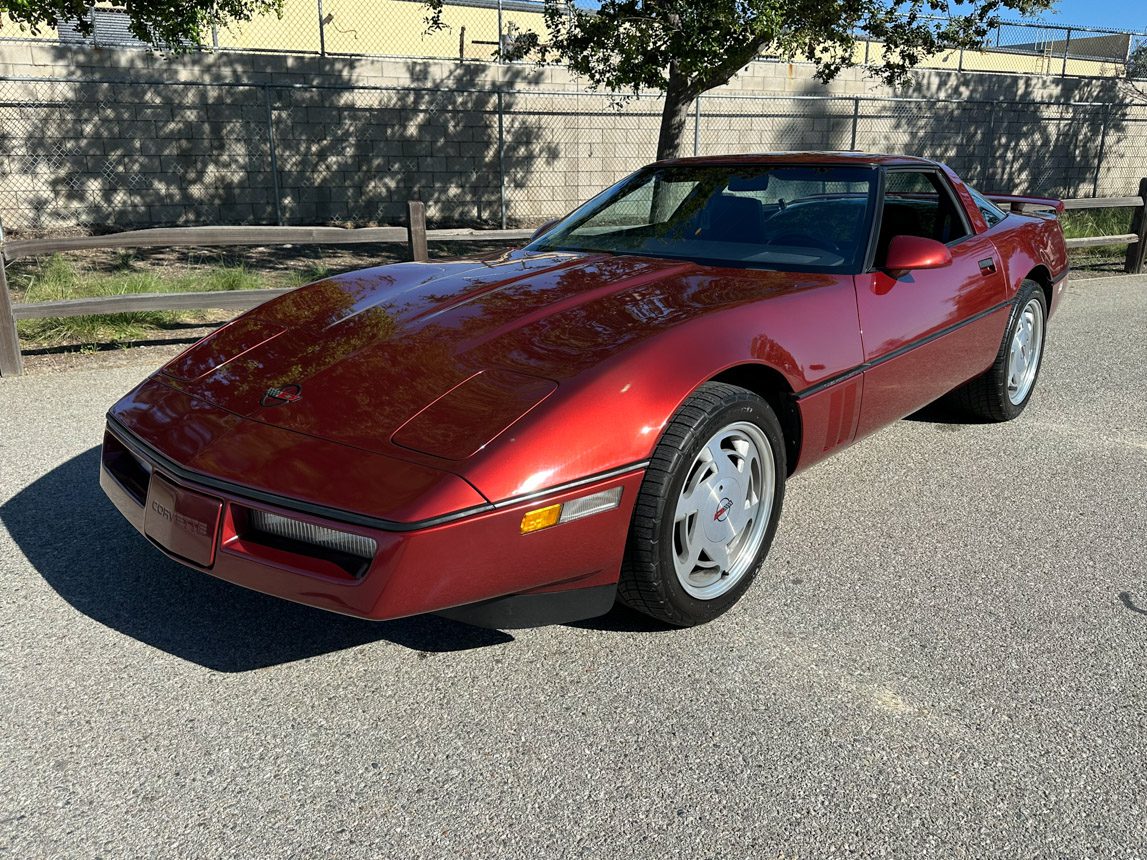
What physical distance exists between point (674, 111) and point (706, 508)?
9.30 m

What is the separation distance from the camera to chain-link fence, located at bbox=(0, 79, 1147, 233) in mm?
12203

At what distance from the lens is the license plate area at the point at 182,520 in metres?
2.39

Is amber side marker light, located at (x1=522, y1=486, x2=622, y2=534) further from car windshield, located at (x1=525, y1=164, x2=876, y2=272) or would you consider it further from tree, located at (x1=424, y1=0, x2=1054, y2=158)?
tree, located at (x1=424, y1=0, x2=1054, y2=158)

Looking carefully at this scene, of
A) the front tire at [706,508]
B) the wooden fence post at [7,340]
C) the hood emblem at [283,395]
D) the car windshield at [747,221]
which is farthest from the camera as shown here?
the wooden fence post at [7,340]

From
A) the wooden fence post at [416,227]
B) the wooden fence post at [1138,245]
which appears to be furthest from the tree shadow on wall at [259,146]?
the wooden fence post at [1138,245]

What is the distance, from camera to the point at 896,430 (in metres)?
4.74

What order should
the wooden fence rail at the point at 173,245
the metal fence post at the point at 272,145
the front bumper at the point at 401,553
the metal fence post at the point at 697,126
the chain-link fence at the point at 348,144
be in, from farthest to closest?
the metal fence post at the point at 697,126 < the chain-link fence at the point at 348,144 < the metal fence post at the point at 272,145 < the wooden fence rail at the point at 173,245 < the front bumper at the point at 401,553

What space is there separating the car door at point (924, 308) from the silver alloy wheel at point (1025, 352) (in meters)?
0.39

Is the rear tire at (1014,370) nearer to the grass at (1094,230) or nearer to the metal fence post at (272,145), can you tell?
the grass at (1094,230)

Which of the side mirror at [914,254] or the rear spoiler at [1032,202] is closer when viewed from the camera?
the side mirror at [914,254]

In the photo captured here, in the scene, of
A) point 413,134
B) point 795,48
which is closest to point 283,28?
point 413,134

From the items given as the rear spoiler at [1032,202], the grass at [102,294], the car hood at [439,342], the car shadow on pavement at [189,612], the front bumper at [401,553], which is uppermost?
the rear spoiler at [1032,202]

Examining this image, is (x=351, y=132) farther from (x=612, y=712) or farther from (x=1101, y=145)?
(x=1101, y=145)

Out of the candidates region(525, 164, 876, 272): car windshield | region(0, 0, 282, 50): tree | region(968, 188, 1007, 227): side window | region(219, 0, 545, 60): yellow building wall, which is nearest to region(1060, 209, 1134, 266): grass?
region(968, 188, 1007, 227): side window
